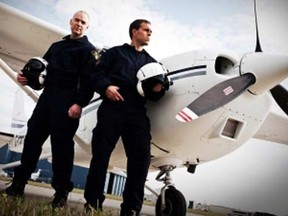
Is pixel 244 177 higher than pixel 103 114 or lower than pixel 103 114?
lower

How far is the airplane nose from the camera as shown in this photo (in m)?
2.11

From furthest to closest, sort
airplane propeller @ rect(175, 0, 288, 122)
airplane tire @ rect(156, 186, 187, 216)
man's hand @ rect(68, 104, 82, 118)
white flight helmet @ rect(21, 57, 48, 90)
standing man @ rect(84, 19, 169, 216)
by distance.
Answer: airplane tire @ rect(156, 186, 187, 216) < white flight helmet @ rect(21, 57, 48, 90) < man's hand @ rect(68, 104, 82, 118) < airplane propeller @ rect(175, 0, 288, 122) < standing man @ rect(84, 19, 169, 216)

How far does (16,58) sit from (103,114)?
303 cm

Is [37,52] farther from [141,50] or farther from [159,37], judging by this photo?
[141,50]

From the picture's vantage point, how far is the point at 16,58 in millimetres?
4543

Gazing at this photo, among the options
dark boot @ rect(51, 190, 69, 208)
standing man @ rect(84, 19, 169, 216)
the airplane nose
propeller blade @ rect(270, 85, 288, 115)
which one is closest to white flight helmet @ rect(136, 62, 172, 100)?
standing man @ rect(84, 19, 169, 216)

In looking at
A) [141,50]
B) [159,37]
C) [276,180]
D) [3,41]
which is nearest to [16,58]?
[3,41]

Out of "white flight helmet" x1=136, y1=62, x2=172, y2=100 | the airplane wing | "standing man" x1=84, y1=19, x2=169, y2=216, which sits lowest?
"standing man" x1=84, y1=19, x2=169, y2=216

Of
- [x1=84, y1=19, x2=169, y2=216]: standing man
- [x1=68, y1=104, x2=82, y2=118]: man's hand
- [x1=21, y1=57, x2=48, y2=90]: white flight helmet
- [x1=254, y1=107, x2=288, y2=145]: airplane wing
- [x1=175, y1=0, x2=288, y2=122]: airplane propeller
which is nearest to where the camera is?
[x1=84, y1=19, x2=169, y2=216]: standing man

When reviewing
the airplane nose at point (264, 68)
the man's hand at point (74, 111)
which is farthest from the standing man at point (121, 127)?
the airplane nose at point (264, 68)

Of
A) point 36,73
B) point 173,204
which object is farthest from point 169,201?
point 36,73

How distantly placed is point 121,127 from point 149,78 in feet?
1.20

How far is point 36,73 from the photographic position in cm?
235

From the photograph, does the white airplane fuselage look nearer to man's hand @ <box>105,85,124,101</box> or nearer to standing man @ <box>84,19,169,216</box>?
standing man @ <box>84,19,169,216</box>
